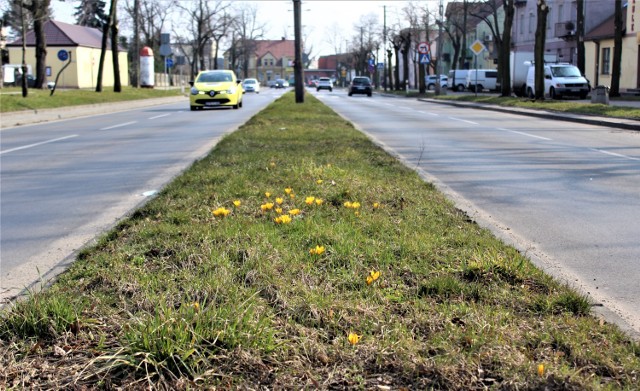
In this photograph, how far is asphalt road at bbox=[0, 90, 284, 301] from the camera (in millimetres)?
5668

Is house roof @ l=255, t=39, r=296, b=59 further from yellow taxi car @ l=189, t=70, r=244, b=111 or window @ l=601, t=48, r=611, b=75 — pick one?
yellow taxi car @ l=189, t=70, r=244, b=111

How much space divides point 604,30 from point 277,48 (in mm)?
131121

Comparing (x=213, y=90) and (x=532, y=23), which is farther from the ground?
(x=532, y=23)

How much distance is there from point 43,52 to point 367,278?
120 ft

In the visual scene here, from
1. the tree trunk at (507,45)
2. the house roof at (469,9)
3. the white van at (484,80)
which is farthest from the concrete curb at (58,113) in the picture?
the white van at (484,80)

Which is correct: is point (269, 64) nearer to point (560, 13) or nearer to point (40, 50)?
point (560, 13)

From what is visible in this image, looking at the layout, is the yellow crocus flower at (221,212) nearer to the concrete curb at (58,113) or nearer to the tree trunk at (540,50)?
the concrete curb at (58,113)

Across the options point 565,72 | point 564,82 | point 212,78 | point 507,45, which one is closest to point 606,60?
point 507,45

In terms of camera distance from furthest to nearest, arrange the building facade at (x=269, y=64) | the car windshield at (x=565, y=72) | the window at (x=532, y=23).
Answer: the building facade at (x=269, y=64) < the window at (x=532, y=23) < the car windshield at (x=565, y=72)

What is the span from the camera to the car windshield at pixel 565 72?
1378 inches

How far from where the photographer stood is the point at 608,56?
153ft

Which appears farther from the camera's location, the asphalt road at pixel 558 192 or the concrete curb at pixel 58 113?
the concrete curb at pixel 58 113

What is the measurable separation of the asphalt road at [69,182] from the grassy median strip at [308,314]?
2.18 feet

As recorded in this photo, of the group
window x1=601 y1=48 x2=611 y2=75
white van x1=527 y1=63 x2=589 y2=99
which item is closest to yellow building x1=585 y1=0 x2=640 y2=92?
window x1=601 y1=48 x2=611 y2=75
